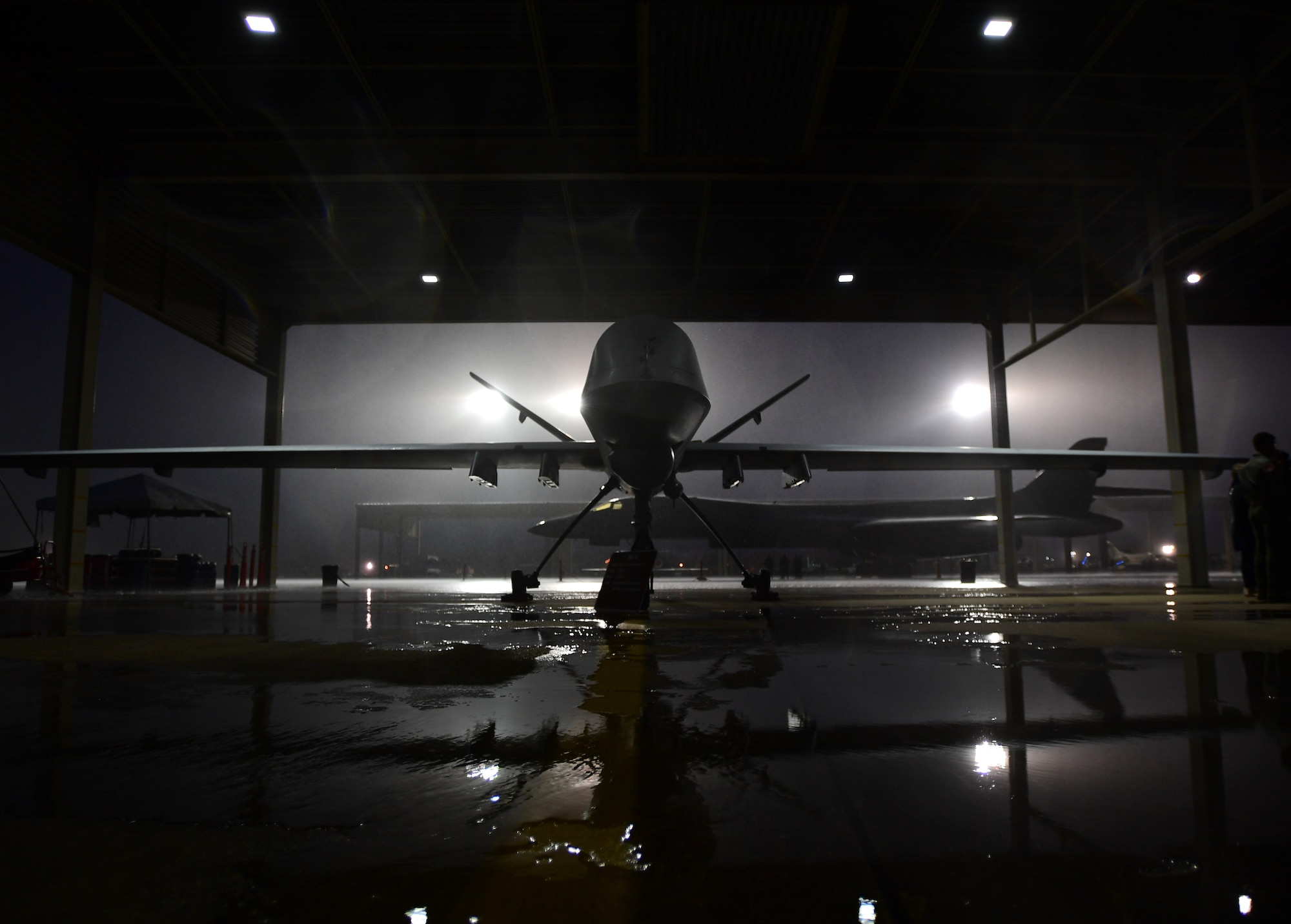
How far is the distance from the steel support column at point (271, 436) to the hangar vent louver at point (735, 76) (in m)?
13.4

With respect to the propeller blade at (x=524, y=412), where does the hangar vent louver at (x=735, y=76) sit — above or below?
above

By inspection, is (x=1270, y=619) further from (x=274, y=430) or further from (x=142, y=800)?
(x=274, y=430)

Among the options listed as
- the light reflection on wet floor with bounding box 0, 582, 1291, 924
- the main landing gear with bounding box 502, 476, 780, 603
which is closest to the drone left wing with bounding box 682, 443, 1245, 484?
the main landing gear with bounding box 502, 476, 780, 603

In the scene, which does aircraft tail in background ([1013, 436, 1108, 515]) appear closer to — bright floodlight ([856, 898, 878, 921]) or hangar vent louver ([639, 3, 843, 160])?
hangar vent louver ([639, 3, 843, 160])

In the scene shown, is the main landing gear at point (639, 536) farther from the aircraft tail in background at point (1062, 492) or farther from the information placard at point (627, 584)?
the aircraft tail in background at point (1062, 492)

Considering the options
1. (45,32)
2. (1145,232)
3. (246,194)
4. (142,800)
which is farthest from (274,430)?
(1145,232)

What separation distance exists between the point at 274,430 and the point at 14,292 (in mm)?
6131

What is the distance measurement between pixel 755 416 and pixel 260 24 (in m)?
8.83

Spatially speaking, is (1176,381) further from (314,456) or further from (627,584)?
(314,456)

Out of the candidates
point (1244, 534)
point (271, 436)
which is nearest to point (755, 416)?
point (1244, 534)

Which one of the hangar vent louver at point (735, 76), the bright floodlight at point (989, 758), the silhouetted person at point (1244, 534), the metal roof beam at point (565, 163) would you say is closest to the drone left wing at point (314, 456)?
the hangar vent louver at point (735, 76)

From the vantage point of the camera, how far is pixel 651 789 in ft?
4.21

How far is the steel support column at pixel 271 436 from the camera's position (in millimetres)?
18406

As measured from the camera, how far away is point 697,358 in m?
6.95
